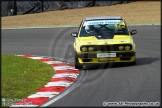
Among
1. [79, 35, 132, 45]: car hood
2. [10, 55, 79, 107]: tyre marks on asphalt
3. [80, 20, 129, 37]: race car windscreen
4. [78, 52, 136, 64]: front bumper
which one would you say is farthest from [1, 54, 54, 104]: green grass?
[80, 20, 129, 37]: race car windscreen

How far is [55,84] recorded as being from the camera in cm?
1166

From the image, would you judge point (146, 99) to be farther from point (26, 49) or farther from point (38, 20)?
point (38, 20)

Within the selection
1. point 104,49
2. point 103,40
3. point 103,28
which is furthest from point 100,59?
point 103,28

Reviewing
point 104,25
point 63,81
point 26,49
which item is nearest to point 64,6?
point 26,49

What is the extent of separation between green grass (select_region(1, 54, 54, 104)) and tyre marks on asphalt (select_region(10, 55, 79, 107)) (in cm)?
16

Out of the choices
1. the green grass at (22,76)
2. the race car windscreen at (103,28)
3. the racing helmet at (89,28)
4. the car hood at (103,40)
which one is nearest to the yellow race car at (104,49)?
the car hood at (103,40)

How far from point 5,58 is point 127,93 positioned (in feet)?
24.5

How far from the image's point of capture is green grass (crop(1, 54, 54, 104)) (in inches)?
424

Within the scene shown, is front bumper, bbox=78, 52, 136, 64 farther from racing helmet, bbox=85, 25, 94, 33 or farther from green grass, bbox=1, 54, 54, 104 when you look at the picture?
racing helmet, bbox=85, 25, 94, 33

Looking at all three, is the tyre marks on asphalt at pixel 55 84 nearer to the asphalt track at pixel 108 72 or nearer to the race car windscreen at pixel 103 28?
the asphalt track at pixel 108 72

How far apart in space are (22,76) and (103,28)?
328cm

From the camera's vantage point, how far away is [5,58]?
16.9m

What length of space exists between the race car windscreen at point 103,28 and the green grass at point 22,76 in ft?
5.06

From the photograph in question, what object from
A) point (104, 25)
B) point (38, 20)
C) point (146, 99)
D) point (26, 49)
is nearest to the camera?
point (146, 99)
